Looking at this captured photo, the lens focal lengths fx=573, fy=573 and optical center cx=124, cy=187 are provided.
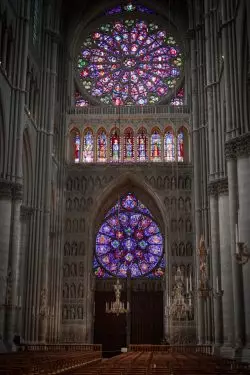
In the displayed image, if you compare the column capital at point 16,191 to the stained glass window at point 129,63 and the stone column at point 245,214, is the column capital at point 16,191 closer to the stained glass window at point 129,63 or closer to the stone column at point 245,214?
the stone column at point 245,214

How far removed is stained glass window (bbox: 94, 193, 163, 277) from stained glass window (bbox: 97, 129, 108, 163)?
3.11 meters

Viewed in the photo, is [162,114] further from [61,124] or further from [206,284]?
[206,284]

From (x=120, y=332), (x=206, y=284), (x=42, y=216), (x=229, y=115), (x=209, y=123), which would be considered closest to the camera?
(x=229, y=115)

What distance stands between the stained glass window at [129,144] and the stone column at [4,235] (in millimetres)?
13827

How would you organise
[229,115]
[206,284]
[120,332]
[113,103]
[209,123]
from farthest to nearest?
1. [113,103]
2. [120,332]
3. [209,123]
4. [206,284]
5. [229,115]

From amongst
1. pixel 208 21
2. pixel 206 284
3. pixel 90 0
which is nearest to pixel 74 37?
pixel 90 0

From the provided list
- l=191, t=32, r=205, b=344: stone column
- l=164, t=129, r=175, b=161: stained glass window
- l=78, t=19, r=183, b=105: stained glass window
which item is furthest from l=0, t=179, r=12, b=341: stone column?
l=78, t=19, r=183, b=105: stained glass window

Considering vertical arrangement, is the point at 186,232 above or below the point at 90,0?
below

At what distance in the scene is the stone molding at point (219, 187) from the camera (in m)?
27.1

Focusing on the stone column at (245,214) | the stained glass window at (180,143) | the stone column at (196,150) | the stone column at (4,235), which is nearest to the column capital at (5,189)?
the stone column at (4,235)

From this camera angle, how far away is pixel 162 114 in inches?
1533

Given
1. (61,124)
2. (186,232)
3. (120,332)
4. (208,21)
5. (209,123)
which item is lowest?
(120,332)

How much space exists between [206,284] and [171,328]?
11.7 m

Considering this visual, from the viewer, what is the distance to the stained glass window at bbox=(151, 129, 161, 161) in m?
38.9
